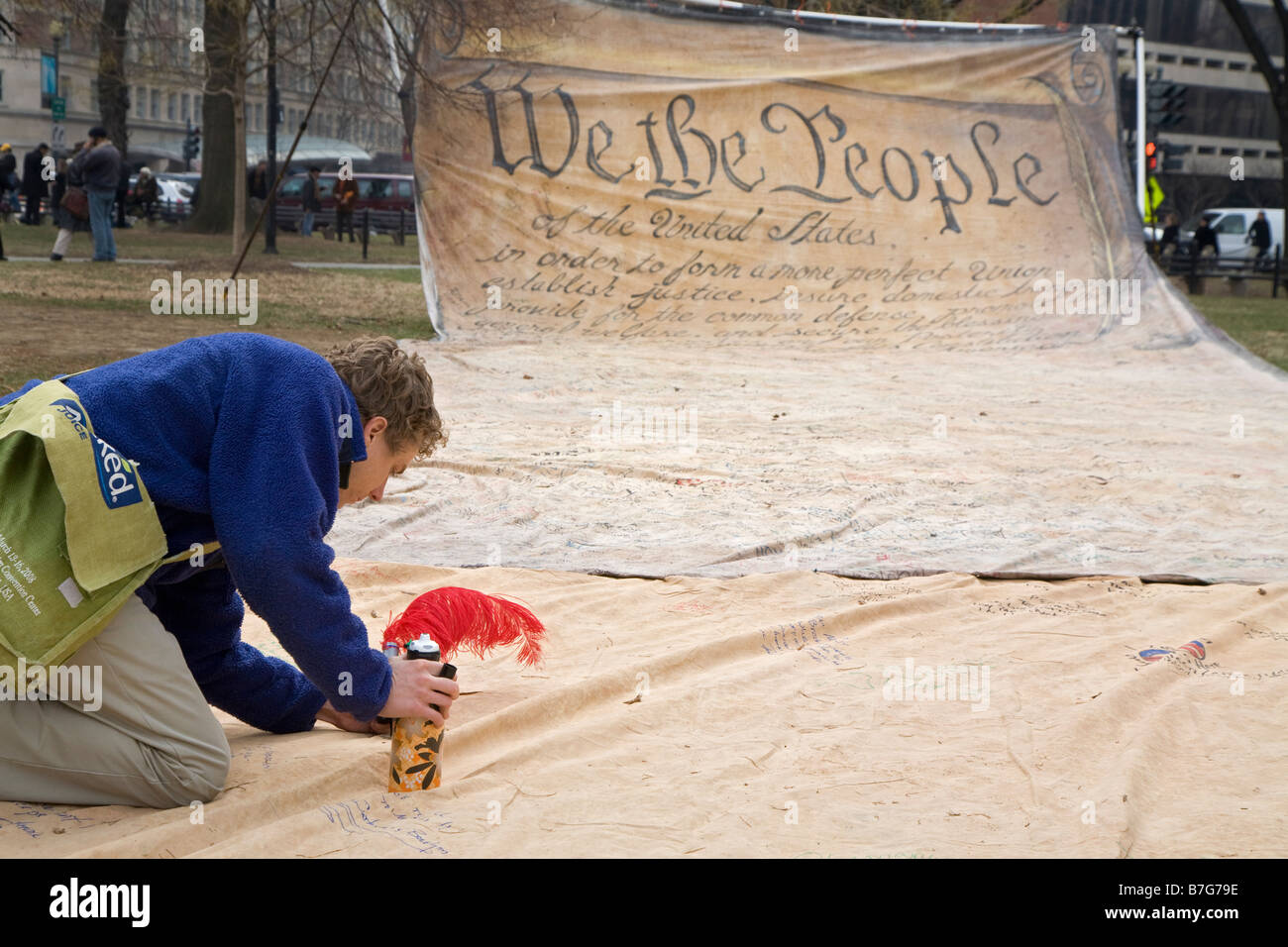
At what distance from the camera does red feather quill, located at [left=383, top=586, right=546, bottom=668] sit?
287cm

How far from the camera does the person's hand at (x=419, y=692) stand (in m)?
2.26

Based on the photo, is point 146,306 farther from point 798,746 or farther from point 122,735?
point 798,746

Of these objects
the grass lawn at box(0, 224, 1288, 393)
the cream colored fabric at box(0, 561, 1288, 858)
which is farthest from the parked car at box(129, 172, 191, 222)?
the cream colored fabric at box(0, 561, 1288, 858)

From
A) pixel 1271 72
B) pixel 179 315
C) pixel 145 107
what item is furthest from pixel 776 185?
pixel 145 107

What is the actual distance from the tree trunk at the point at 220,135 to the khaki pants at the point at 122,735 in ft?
42.5

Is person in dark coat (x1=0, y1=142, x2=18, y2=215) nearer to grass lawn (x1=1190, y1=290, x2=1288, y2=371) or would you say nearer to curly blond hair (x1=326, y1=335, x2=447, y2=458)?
grass lawn (x1=1190, y1=290, x2=1288, y2=371)

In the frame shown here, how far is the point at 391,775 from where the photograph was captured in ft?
7.72

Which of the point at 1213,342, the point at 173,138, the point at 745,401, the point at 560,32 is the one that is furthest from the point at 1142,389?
the point at 173,138

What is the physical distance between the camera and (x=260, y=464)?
2.04 metres

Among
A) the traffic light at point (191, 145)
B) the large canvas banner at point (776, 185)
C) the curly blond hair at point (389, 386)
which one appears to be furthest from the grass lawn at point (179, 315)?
the traffic light at point (191, 145)

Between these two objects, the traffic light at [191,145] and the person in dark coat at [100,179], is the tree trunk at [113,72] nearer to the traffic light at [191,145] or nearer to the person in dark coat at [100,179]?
the person in dark coat at [100,179]
